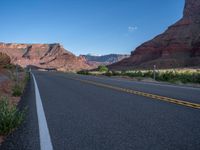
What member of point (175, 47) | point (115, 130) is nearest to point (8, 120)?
point (115, 130)

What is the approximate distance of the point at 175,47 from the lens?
11669 cm

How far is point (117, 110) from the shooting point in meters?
8.09

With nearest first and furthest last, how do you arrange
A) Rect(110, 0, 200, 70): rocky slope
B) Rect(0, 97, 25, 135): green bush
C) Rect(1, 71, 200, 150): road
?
Rect(1, 71, 200, 150): road
Rect(0, 97, 25, 135): green bush
Rect(110, 0, 200, 70): rocky slope

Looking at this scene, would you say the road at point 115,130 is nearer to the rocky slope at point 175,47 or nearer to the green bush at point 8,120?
the green bush at point 8,120

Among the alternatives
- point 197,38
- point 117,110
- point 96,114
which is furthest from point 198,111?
point 197,38

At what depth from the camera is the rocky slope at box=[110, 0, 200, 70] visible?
108 m

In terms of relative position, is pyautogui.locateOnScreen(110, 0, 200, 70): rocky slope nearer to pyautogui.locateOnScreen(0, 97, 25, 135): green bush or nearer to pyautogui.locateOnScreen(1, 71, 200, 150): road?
pyautogui.locateOnScreen(1, 71, 200, 150): road

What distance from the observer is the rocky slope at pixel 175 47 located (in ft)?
354

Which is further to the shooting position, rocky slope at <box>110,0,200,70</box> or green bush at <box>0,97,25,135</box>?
rocky slope at <box>110,0,200,70</box>

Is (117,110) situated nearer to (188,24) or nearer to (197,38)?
(197,38)

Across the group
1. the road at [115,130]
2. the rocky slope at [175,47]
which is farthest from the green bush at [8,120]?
the rocky slope at [175,47]

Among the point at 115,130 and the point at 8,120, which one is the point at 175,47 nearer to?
the point at 115,130

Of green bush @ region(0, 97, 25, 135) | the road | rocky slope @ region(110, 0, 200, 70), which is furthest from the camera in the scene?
rocky slope @ region(110, 0, 200, 70)

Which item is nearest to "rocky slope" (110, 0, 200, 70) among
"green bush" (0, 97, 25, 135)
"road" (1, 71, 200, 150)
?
"road" (1, 71, 200, 150)
